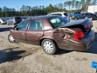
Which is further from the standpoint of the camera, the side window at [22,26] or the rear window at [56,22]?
the side window at [22,26]

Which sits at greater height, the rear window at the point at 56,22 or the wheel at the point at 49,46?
the rear window at the point at 56,22

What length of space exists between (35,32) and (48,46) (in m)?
0.90

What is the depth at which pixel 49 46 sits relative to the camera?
311 inches

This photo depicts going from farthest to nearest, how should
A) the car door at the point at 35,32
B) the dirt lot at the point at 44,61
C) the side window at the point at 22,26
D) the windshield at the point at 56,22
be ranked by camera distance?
the side window at the point at 22,26 → the car door at the point at 35,32 → the windshield at the point at 56,22 → the dirt lot at the point at 44,61

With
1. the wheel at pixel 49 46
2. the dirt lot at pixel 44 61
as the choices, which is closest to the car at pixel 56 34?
the wheel at pixel 49 46

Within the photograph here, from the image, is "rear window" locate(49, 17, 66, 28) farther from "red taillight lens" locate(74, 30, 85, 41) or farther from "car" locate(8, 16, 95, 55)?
"red taillight lens" locate(74, 30, 85, 41)

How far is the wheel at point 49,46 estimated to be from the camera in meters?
7.80

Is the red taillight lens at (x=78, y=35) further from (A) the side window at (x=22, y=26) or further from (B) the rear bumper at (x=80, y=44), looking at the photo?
(A) the side window at (x=22, y=26)

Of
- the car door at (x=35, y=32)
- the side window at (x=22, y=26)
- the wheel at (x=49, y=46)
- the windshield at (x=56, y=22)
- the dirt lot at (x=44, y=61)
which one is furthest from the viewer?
the side window at (x=22, y=26)

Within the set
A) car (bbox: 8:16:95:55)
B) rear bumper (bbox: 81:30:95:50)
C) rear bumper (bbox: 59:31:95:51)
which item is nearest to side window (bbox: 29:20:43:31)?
car (bbox: 8:16:95:55)

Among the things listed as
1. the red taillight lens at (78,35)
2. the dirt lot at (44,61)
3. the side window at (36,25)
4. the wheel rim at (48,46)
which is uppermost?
the side window at (36,25)

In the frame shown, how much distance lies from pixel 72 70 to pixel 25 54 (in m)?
2.95

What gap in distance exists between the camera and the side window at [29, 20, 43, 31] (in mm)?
8200

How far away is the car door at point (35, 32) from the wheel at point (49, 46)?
13.2 inches
